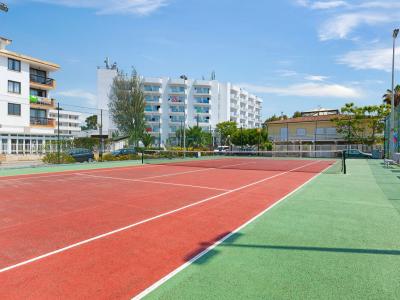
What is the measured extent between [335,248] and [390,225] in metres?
2.57

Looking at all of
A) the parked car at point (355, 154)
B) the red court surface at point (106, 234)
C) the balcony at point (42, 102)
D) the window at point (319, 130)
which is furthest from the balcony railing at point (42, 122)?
the window at point (319, 130)

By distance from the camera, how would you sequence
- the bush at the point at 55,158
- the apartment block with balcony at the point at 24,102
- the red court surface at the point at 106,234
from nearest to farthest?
the red court surface at the point at 106,234 → the bush at the point at 55,158 → the apartment block with balcony at the point at 24,102

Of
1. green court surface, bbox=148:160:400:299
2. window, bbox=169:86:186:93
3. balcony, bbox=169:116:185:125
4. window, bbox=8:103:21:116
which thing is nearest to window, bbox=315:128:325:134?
balcony, bbox=169:116:185:125

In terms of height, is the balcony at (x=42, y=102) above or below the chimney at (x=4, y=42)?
below

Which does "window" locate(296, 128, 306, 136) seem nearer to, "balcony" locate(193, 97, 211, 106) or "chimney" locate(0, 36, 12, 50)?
"balcony" locate(193, 97, 211, 106)

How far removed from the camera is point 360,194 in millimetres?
12023

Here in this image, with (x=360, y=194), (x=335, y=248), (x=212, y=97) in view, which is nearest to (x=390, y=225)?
(x=335, y=248)

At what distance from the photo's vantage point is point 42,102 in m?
45.3

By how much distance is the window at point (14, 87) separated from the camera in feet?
131

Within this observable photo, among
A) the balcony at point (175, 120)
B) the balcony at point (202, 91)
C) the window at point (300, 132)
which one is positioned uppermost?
the balcony at point (202, 91)

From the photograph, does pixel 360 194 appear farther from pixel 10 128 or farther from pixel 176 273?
pixel 10 128

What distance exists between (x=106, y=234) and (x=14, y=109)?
133 feet

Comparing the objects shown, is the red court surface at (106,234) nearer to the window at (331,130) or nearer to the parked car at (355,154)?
the parked car at (355,154)

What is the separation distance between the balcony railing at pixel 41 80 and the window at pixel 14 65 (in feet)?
10.4
